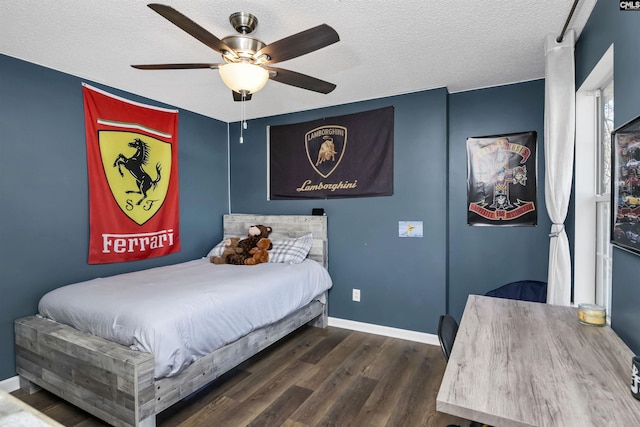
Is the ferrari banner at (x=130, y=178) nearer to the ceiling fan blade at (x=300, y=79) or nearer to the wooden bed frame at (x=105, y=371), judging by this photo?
the wooden bed frame at (x=105, y=371)

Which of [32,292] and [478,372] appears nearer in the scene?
[478,372]

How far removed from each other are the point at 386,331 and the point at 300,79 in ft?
8.38

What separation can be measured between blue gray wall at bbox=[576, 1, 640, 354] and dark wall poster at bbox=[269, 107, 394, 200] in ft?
6.01

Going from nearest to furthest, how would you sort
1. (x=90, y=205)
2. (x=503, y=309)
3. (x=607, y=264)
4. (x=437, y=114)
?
(x=503, y=309) → (x=607, y=264) → (x=90, y=205) → (x=437, y=114)

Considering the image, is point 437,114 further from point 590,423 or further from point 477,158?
point 590,423

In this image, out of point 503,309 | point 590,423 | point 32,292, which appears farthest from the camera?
point 32,292

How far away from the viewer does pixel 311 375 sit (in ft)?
8.36

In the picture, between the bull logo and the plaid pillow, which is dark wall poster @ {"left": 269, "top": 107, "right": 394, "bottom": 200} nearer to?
the bull logo

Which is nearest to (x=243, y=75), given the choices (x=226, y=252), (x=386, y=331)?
(x=226, y=252)

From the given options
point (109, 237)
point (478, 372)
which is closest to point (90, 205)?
point (109, 237)

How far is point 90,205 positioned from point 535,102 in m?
3.98

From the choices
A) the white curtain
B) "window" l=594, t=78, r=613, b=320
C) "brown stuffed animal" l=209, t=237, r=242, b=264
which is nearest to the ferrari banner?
"brown stuffed animal" l=209, t=237, r=242, b=264

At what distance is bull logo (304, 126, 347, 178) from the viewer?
3547 mm

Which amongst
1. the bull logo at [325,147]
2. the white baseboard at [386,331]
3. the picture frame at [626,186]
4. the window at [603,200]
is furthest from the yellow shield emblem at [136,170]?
the window at [603,200]
